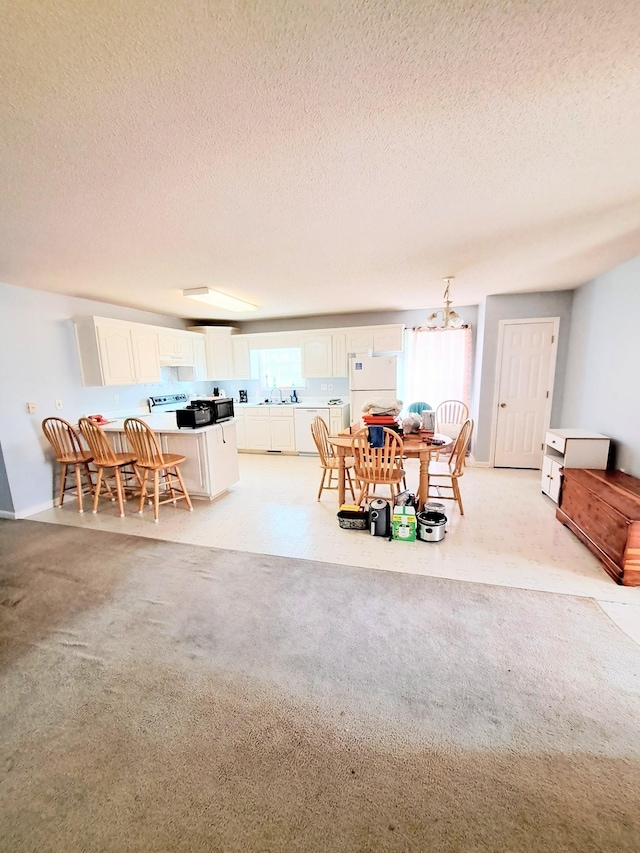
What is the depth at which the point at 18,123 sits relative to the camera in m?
1.22

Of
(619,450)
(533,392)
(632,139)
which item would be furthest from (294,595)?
(533,392)

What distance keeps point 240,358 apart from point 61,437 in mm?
3037

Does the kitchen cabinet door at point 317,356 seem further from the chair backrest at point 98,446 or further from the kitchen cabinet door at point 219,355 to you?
the chair backrest at point 98,446

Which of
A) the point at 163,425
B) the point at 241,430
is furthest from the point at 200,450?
the point at 241,430

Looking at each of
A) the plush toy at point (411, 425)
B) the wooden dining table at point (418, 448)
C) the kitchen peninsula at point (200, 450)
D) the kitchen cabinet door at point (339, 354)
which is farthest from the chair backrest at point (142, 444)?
the kitchen cabinet door at point (339, 354)

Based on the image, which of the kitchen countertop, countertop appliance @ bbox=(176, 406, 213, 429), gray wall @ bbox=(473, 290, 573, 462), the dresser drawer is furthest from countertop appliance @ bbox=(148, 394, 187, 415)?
the dresser drawer

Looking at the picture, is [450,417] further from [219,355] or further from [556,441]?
[219,355]

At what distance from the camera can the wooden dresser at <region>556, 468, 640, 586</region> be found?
2.16m

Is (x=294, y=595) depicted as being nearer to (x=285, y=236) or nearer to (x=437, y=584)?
(x=437, y=584)

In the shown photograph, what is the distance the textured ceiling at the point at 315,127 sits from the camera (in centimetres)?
90

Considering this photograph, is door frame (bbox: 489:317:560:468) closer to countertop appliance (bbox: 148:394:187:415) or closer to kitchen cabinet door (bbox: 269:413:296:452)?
kitchen cabinet door (bbox: 269:413:296:452)

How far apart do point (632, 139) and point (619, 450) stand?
263 cm

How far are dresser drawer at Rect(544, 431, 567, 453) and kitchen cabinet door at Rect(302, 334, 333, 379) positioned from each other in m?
3.21

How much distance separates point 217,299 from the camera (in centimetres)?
397
